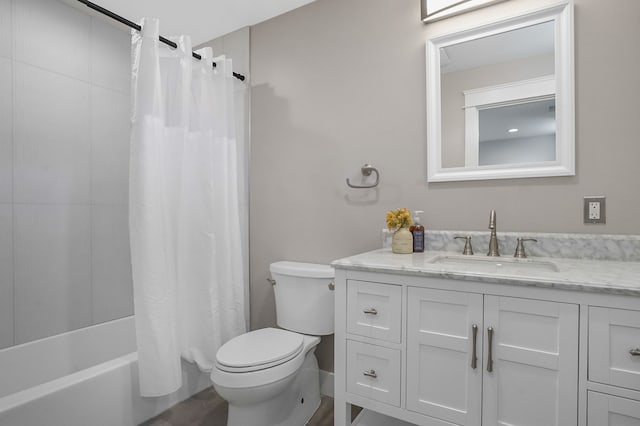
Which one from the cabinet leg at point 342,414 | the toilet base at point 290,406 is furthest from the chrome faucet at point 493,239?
the toilet base at point 290,406

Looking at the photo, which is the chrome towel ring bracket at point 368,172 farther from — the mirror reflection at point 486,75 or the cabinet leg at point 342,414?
the cabinet leg at point 342,414

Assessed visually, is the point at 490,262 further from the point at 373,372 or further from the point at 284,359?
the point at 284,359

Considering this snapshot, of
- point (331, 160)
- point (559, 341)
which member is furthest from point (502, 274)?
point (331, 160)

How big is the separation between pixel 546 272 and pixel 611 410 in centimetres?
40

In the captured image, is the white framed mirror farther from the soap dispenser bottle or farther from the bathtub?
the bathtub

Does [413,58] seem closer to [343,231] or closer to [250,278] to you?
[343,231]

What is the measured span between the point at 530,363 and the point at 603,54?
126 cm

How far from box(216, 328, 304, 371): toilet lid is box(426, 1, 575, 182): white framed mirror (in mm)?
1067

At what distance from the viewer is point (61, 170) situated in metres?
1.91

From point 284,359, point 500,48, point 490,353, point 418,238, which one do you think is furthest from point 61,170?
point 500,48

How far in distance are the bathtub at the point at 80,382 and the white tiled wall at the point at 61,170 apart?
9 cm

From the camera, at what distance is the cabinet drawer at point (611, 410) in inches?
35.3

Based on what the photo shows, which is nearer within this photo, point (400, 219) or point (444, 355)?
point (444, 355)

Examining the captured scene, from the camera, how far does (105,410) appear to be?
1476 millimetres
